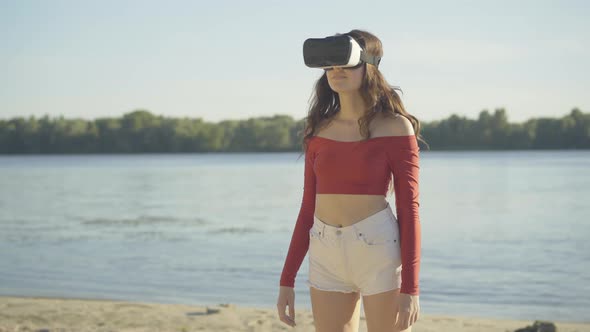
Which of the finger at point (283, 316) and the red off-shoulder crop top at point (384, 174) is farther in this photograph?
the finger at point (283, 316)

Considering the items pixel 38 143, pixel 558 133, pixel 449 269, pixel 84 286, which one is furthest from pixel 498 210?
pixel 38 143

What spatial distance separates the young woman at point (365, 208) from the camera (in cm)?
289

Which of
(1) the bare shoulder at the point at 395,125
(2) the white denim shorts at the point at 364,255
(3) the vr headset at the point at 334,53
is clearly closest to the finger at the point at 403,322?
(2) the white denim shorts at the point at 364,255

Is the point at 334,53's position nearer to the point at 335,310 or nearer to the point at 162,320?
the point at 335,310

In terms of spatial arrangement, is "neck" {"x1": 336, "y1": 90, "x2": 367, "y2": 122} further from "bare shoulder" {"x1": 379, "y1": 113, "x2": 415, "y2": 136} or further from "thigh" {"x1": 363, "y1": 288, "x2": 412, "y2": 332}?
"thigh" {"x1": 363, "y1": 288, "x2": 412, "y2": 332}

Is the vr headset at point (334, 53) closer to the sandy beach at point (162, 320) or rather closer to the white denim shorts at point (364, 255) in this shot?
the white denim shorts at point (364, 255)

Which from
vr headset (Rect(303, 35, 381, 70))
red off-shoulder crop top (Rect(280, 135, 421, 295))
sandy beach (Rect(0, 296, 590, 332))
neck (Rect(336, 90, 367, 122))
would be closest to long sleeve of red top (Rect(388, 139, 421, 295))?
red off-shoulder crop top (Rect(280, 135, 421, 295))

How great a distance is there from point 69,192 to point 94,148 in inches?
2867

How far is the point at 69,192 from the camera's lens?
104 ft

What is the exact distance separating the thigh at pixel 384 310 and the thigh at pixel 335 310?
4.6 inches

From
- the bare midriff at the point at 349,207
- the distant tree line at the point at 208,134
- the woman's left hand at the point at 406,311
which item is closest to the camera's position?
the woman's left hand at the point at 406,311

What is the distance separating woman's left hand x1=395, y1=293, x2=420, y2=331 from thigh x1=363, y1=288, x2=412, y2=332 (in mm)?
33

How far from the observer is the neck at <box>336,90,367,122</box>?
120 inches

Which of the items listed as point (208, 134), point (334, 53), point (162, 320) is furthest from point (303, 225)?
point (208, 134)
